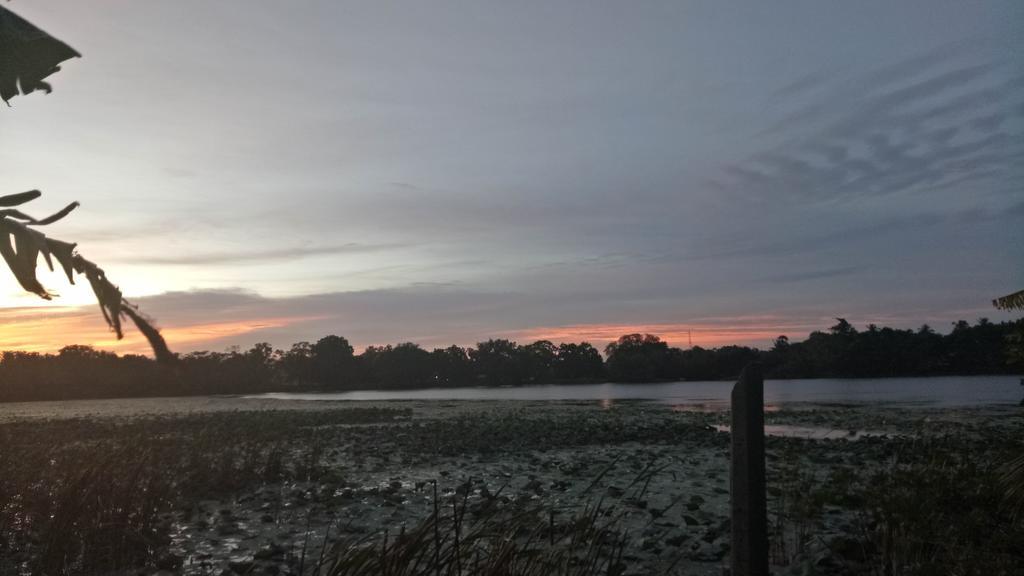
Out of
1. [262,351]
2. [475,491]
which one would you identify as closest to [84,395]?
[262,351]

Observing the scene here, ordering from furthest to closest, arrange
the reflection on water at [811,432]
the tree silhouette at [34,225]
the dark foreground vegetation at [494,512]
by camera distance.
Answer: the reflection on water at [811,432] < the dark foreground vegetation at [494,512] < the tree silhouette at [34,225]

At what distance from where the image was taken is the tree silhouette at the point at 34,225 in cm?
252

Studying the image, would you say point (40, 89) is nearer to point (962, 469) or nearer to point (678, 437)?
point (962, 469)

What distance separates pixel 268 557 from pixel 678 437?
62.2ft

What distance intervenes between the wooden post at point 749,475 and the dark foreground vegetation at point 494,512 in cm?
80

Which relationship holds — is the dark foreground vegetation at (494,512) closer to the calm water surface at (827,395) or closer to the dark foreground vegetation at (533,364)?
the calm water surface at (827,395)

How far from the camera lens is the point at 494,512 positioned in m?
5.35

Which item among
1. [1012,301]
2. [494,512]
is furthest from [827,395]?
[494,512]

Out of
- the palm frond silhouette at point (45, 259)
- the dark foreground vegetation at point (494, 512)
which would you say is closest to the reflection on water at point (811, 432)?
the dark foreground vegetation at point (494, 512)

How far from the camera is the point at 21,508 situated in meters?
11.5

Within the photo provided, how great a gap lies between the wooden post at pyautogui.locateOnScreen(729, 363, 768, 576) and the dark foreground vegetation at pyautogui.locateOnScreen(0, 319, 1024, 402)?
272ft

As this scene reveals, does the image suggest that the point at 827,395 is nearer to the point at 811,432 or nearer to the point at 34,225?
the point at 811,432

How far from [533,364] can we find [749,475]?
161346mm

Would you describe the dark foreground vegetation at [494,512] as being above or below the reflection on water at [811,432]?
above
